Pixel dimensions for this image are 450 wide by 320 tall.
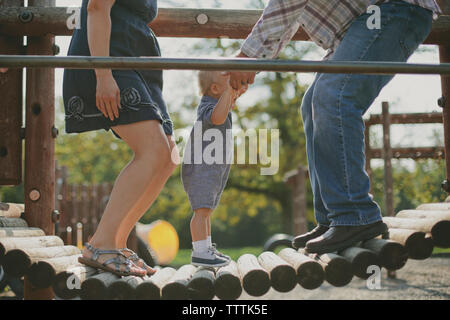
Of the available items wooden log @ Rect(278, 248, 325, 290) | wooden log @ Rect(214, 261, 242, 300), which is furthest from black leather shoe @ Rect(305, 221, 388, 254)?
wooden log @ Rect(214, 261, 242, 300)

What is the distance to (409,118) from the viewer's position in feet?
22.8

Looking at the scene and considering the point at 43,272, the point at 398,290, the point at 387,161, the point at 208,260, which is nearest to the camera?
A: the point at 43,272

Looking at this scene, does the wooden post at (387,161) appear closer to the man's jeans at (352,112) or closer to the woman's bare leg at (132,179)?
the man's jeans at (352,112)

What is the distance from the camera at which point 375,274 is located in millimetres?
2012

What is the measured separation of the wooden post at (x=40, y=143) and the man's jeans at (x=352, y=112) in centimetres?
184

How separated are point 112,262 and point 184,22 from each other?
1.60 metres

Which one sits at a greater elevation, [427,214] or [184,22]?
→ [184,22]

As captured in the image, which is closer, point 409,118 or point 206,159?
point 206,159

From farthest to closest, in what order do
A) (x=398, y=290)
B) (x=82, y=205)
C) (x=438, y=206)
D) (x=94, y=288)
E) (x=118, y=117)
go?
(x=82, y=205), (x=398, y=290), (x=438, y=206), (x=118, y=117), (x=94, y=288)

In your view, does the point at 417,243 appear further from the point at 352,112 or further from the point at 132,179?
the point at 132,179

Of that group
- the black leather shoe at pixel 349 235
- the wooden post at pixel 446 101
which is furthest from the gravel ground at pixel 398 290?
the black leather shoe at pixel 349 235

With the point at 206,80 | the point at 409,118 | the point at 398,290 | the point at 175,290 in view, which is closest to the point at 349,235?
the point at 175,290

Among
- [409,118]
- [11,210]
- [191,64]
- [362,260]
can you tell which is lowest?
[362,260]

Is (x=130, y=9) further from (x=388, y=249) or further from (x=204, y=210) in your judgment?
(x=388, y=249)
